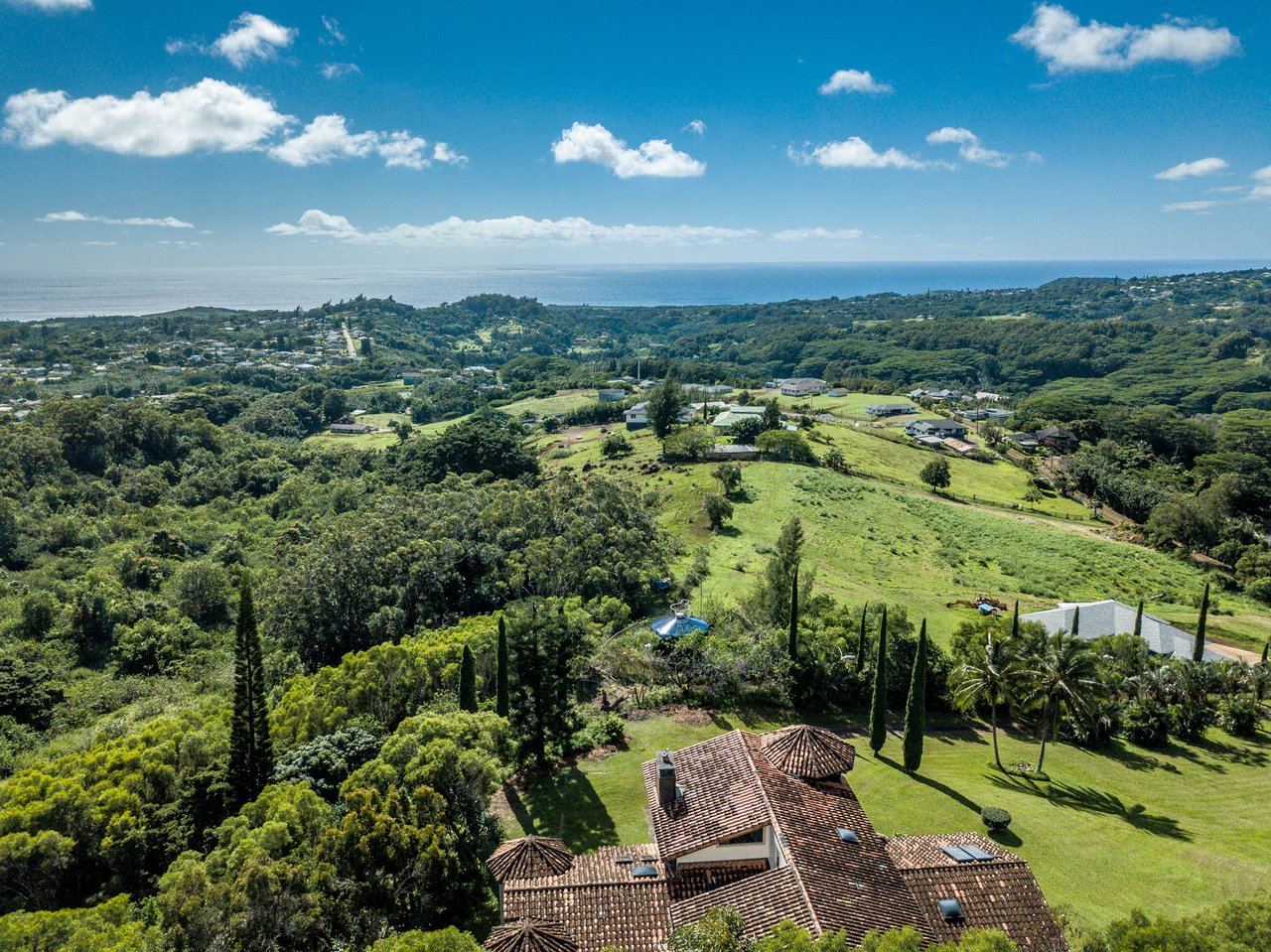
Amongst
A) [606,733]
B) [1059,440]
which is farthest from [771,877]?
[1059,440]

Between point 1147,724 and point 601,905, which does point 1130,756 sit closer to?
point 1147,724

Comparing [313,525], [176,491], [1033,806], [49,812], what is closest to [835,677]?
[1033,806]

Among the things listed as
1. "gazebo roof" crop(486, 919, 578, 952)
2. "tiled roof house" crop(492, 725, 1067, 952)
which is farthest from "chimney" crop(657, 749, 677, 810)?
"gazebo roof" crop(486, 919, 578, 952)

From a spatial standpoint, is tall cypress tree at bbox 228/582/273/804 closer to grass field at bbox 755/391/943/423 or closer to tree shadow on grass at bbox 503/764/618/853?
tree shadow on grass at bbox 503/764/618/853

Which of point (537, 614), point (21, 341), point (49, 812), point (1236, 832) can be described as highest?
point (21, 341)

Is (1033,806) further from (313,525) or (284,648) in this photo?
(313,525)

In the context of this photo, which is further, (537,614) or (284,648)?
(284,648)

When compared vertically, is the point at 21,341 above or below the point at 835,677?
above
